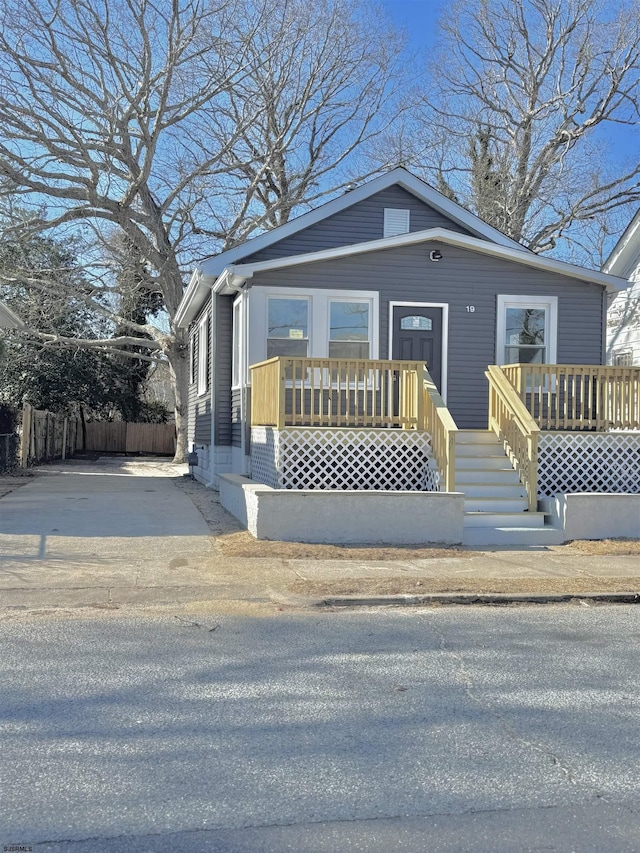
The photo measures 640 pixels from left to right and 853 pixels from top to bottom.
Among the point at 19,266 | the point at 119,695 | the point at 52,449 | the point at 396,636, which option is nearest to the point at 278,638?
the point at 396,636

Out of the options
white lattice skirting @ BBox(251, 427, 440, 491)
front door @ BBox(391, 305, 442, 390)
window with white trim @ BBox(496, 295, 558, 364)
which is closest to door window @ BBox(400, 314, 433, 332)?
front door @ BBox(391, 305, 442, 390)

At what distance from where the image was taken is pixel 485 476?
11680 mm

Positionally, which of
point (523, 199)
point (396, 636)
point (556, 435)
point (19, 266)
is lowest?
point (396, 636)

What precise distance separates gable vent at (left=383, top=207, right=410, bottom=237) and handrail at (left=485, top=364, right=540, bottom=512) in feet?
15.4

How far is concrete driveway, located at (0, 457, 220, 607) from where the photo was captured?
7617mm

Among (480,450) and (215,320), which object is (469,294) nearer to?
(480,450)

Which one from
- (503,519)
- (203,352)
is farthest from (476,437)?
(203,352)

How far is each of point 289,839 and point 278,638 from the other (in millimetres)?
3065

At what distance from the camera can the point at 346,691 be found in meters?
5.04

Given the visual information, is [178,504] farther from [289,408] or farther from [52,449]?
[52,449]

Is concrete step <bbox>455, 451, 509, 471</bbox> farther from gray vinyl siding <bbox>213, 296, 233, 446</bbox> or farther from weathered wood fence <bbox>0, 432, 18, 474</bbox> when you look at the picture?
weathered wood fence <bbox>0, 432, 18, 474</bbox>

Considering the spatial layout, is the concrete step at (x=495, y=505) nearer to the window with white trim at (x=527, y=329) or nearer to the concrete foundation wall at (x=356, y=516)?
the concrete foundation wall at (x=356, y=516)

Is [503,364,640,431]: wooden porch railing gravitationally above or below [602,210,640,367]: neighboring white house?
below

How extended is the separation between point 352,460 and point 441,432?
4.35 feet
